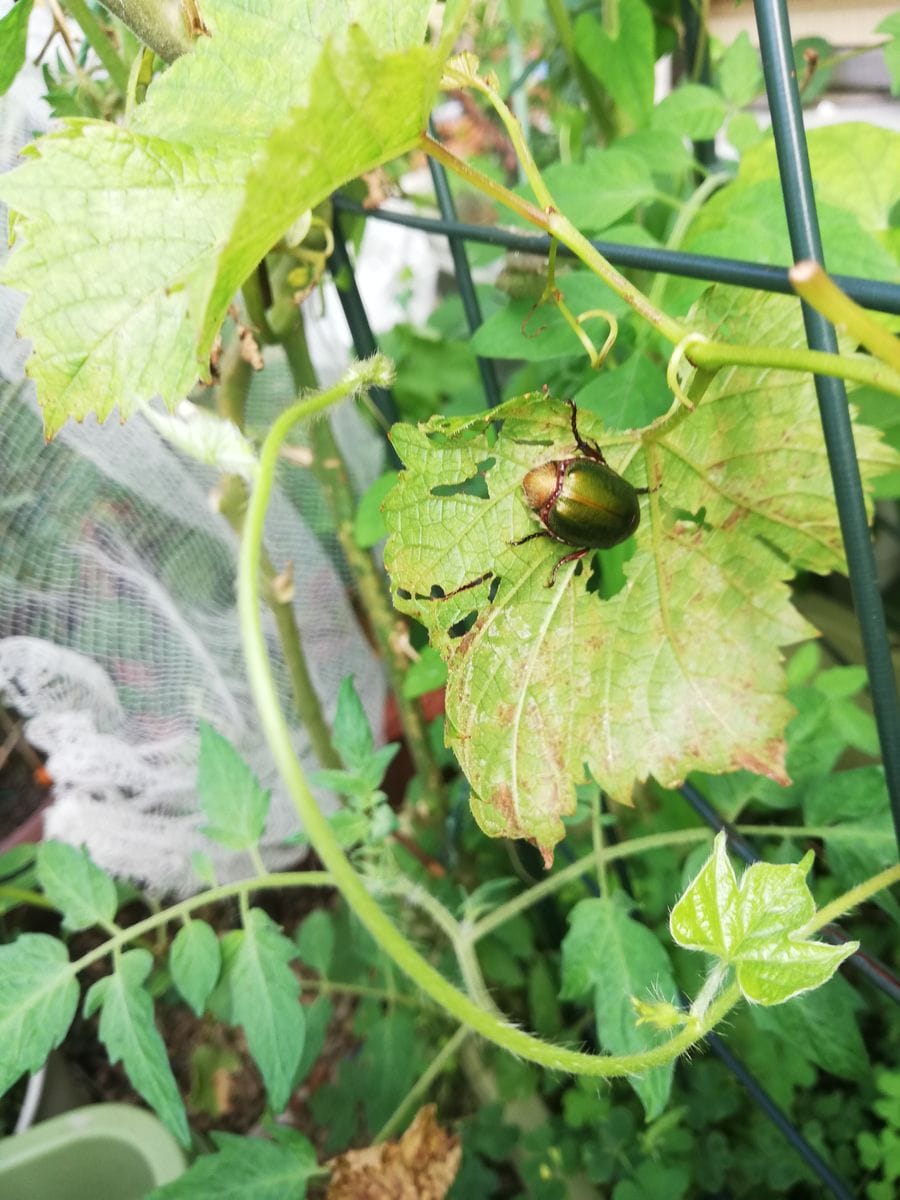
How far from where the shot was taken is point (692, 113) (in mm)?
660

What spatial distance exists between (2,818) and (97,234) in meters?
1.09

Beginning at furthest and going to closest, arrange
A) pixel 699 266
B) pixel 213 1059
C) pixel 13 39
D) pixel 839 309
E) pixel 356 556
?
pixel 213 1059
pixel 356 556
pixel 13 39
pixel 699 266
pixel 839 309

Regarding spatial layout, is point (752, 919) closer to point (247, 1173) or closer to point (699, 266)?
point (699, 266)

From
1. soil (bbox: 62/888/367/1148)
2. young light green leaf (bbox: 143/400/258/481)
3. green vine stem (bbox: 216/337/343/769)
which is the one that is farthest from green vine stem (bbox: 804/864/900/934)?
soil (bbox: 62/888/367/1148)

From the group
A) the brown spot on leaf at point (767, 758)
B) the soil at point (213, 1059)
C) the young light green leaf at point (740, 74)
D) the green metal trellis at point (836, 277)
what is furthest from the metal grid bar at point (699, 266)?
the soil at point (213, 1059)

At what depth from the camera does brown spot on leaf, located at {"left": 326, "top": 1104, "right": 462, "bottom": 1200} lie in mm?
585

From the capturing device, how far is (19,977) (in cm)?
55

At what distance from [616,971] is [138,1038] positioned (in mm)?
334

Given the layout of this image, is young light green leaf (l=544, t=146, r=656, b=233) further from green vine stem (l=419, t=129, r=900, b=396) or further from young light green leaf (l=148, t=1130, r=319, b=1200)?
young light green leaf (l=148, t=1130, r=319, b=1200)

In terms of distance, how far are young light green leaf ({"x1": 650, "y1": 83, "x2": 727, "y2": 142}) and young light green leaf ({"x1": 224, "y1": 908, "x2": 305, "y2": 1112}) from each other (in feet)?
2.35

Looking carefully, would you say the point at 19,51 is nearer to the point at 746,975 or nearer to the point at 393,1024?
the point at 746,975

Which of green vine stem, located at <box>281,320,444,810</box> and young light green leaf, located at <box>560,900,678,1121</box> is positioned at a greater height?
green vine stem, located at <box>281,320,444,810</box>

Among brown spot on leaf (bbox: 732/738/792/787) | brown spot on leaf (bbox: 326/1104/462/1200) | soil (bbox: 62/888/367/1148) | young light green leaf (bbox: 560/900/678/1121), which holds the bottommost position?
soil (bbox: 62/888/367/1148)

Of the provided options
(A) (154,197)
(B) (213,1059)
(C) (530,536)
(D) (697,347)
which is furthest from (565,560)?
(B) (213,1059)
